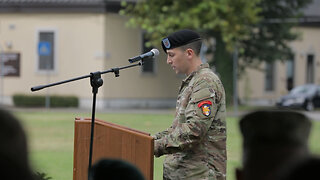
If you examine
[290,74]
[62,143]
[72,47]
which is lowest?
[62,143]

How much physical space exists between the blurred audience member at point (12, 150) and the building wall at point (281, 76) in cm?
3410

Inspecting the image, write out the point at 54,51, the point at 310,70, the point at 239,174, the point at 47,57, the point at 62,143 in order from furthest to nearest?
the point at 310,70, the point at 47,57, the point at 54,51, the point at 62,143, the point at 239,174

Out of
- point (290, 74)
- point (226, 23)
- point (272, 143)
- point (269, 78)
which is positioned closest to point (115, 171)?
point (272, 143)

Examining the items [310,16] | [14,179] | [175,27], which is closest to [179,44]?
[14,179]

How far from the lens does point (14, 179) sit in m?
1.79

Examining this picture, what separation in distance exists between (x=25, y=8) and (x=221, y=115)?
93.7ft

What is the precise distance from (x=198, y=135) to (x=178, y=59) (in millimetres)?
542

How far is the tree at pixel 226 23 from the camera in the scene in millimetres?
26062

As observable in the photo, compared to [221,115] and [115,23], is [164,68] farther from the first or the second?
[221,115]

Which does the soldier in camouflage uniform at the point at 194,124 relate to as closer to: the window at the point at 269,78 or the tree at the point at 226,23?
the tree at the point at 226,23

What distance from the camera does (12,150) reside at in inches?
68.9

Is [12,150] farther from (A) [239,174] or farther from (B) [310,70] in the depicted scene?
(B) [310,70]

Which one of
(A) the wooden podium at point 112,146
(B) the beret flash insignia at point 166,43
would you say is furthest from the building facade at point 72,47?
(A) the wooden podium at point 112,146

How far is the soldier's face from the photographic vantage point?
13.4ft
